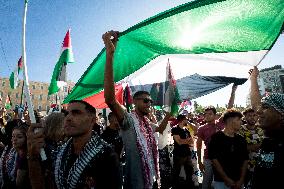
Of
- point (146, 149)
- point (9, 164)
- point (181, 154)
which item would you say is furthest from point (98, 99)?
point (146, 149)

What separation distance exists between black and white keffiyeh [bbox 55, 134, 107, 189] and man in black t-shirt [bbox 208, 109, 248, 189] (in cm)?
285

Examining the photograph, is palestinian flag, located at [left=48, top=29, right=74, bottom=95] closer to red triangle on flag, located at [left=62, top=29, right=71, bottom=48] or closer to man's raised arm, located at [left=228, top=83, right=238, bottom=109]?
red triangle on flag, located at [left=62, top=29, right=71, bottom=48]

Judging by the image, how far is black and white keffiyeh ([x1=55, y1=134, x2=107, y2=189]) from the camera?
101 inches

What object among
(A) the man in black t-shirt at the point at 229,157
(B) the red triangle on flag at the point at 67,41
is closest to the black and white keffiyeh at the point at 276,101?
(A) the man in black t-shirt at the point at 229,157

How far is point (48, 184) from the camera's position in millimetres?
2857

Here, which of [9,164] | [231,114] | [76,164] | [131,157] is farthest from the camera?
[231,114]

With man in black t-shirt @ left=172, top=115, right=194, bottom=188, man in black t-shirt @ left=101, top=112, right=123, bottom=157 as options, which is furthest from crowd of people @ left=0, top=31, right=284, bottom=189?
man in black t-shirt @ left=172, top=115, right=194, bottom=188

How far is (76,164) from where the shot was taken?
8.65 ft

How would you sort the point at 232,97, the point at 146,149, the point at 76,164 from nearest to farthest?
1. the point at 76,164
2. the point at 146,149
3. the point at 232,97

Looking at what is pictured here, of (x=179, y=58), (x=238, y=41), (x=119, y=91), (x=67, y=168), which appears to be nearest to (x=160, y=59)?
(x=179, y=58)

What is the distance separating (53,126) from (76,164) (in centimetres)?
153

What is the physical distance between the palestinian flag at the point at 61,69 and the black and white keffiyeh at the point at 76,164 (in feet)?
14.6

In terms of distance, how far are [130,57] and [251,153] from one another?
3.12 m

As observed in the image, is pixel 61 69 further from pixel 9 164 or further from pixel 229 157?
pixel 229 157
